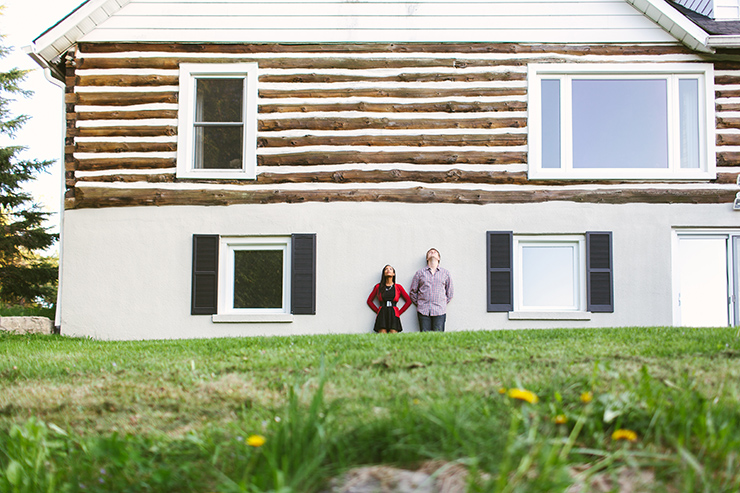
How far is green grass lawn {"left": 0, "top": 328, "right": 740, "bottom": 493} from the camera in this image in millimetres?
2068

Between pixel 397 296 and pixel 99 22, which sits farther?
pixel 99 22

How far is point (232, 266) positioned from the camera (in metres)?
9.59

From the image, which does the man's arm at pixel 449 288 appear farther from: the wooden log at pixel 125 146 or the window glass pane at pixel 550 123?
the wooden log at pixel 125 146

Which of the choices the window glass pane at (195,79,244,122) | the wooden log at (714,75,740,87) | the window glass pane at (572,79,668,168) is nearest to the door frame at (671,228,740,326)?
the window glass pane at (572,79,668,168)

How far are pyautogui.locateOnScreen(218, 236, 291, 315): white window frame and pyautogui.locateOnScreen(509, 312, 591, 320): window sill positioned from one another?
361cm

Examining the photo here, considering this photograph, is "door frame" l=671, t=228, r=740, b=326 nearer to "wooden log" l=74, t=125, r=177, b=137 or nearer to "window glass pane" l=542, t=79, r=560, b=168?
"window glass pane" l=542, t=79, r=560, b=168

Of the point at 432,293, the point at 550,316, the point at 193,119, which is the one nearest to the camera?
the point at 432,293

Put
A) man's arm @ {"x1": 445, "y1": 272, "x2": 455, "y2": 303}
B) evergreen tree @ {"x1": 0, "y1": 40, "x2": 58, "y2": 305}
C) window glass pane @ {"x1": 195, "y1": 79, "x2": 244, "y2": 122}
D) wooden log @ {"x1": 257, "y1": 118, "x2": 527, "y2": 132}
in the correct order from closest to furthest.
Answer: man's arm @ {"x1": 445, "y1": 272, "x2": 455, "y2": 303} < wooden log @ {"x1": 257, "y1": 118, "x2": 527, "y2": 132} < window glass pane @ {"x1": 195, "y1": 79, "x2": 244, "y2": 122} < evergreen tree @ {"x1": 0, "y1": 40, "x2": 58, "y2": 305}

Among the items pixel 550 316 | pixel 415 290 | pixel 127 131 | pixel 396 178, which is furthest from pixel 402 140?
pixel 127 131

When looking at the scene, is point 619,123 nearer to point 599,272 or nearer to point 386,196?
point 599,272

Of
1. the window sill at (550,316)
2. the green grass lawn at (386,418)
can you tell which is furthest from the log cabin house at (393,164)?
the green grass lawn at (386,418)

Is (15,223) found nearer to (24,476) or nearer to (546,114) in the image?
(546,114)

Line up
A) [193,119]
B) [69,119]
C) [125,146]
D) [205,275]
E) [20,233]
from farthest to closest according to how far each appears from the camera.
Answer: [20,233] < [193,119] < [69,119] < [125,146] < [205,275]

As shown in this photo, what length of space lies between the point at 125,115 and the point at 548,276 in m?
7.37
